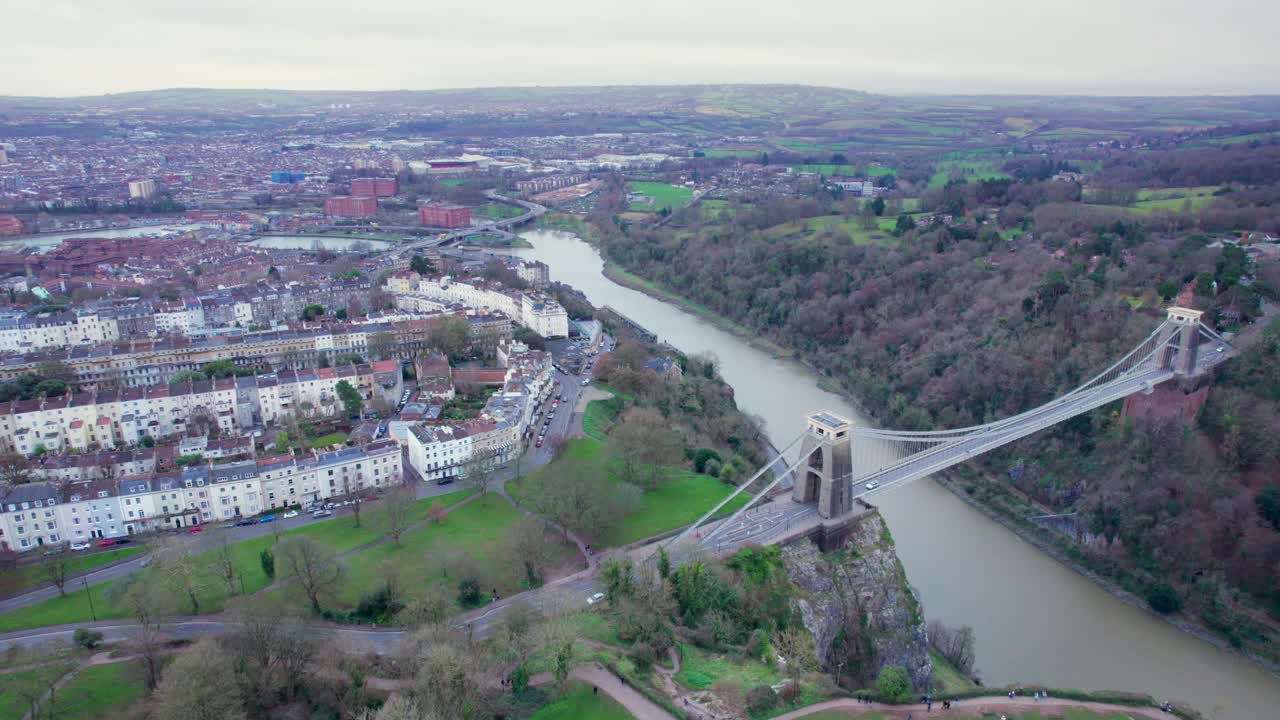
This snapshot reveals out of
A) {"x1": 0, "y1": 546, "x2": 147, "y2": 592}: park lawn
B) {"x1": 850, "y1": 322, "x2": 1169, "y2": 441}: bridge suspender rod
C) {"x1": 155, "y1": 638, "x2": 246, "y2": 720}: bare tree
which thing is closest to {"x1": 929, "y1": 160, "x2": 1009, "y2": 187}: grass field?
{"x1": 850, "y1": 322, "x2": 1169, "y2": 441}: bridge suspender rod

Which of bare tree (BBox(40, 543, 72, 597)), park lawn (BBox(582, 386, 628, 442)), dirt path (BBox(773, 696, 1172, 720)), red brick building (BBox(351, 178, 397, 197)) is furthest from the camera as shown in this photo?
red brick building (BBox(351, 178, 397, 197))

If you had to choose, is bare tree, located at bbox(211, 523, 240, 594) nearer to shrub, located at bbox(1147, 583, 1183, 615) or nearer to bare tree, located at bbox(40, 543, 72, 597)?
bare tree, located at bbox(40, 543, 72, 597)

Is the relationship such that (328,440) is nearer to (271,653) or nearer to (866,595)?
(271,653)

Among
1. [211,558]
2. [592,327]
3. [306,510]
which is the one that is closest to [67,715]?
[211,558]

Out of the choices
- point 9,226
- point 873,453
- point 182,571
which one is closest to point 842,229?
point 873,453

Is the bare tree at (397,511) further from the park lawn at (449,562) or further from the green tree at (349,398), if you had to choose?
the green tree at (349,398)

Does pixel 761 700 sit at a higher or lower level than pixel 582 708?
higher
